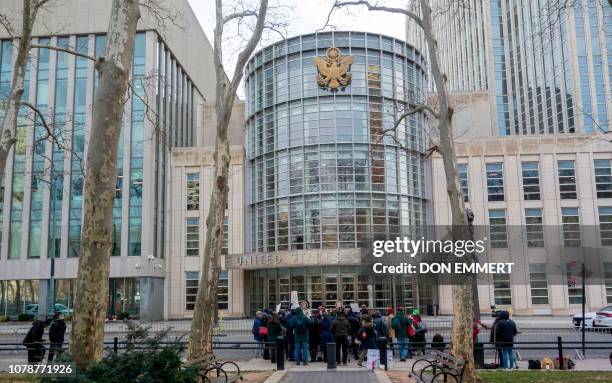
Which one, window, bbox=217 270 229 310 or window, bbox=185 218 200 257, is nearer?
window, bbox=217 270 229 310

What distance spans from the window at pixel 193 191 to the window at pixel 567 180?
94.5ft

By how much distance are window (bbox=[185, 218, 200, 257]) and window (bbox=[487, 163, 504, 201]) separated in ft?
77.2

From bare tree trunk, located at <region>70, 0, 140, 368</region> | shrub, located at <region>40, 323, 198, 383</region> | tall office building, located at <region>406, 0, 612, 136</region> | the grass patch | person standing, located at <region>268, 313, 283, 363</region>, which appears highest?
tall office building, located at <region>406, 0, 612, 136</region>

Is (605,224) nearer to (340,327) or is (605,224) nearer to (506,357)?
(506,357)

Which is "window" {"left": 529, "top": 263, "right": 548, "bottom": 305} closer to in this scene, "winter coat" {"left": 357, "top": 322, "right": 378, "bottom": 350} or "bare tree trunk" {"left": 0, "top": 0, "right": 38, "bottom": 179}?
"winter coat" {"left": 357, "top": 322, "right": 378, "bottom": 350}

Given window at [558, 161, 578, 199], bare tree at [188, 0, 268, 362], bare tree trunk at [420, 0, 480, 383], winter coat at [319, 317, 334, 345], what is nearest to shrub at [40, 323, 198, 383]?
bare tree at [188, 0, 268, 362]

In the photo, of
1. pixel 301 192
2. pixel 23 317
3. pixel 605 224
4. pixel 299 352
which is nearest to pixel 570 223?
pixel 605 224

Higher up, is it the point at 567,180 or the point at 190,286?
the point at 567,180

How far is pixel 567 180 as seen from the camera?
4403cm

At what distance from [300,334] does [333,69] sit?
27.2m

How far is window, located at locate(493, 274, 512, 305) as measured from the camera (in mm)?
43312

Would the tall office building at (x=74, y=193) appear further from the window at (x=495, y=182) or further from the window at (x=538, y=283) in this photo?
the window at (x=538, y=283)

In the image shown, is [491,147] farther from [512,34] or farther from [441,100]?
[512,34]

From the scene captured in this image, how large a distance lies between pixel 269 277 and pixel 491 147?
20.1m
